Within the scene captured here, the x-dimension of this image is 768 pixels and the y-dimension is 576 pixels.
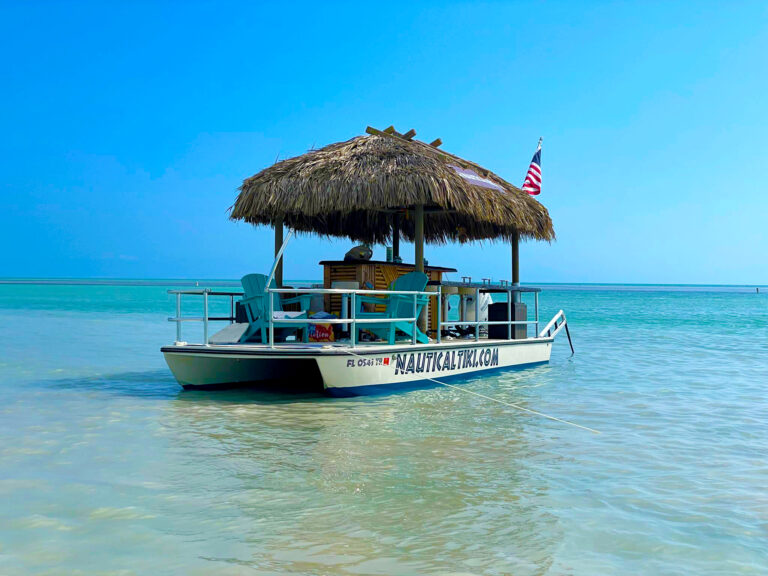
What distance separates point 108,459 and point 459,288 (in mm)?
6999

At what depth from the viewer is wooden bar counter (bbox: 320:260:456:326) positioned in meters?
10.9

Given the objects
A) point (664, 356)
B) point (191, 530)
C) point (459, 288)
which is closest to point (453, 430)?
point (191, 530)

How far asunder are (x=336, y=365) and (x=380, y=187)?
264 centimetres

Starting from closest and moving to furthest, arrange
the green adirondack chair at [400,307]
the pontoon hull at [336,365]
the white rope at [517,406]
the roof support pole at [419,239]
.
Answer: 1. the white rope at [517,406]
2. the pontoon hull at [336,365]
3. the green adirondack chair at [400,307]
4. the roof support pole at [419,239]

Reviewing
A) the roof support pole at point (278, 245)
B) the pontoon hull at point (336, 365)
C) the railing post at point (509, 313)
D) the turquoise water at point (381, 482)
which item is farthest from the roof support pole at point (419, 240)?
the roof support pole at point (278, 245)

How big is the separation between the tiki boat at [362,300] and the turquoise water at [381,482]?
52 centimetres

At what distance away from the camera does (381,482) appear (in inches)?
212

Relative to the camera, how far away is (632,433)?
7.36 metres

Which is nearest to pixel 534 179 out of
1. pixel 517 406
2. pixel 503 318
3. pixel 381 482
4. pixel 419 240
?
pixel 503 318

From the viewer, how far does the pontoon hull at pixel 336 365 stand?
8.67 metres

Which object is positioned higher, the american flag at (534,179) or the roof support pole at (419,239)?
the american flag at (534,179)

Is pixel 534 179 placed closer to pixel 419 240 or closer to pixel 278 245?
pixel 419 240

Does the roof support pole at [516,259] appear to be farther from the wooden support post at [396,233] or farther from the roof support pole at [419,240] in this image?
the roof support pole at [419,240]

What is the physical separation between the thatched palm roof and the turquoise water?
8.69ft
